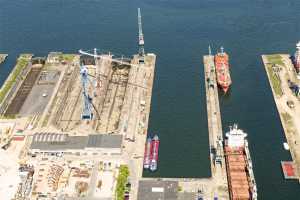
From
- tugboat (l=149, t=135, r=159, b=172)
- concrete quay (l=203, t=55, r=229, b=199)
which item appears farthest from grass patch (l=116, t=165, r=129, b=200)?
concrete quay (l=203, t=55, r=229, b=199)

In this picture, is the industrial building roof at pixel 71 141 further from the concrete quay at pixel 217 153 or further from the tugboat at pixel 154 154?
the concrete quay at pixel 217 153

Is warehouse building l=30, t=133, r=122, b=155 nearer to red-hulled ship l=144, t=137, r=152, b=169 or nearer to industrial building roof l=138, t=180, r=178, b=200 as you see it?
red-hulled ship l=144, t=137, r=152, b=169

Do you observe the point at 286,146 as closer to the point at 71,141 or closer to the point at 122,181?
the point at 122,181

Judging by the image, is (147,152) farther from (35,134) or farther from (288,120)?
(288,120)

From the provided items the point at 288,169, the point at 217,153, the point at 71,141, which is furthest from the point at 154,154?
the point at 288,169

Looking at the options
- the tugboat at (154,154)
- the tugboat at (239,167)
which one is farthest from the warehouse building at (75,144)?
the tugboat at (239,167)

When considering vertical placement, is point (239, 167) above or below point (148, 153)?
below
